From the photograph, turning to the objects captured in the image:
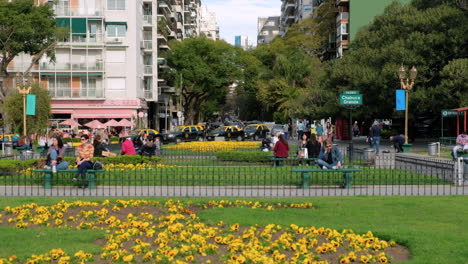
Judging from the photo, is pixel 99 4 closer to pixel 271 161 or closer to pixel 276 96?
pixel 276 96

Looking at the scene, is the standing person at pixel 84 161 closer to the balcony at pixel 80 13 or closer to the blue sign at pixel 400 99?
the blue sign at pixel 400 99

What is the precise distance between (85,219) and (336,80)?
1539 inches

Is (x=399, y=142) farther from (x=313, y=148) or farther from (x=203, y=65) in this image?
(x=203, y=65)

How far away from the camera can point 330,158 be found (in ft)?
62.3

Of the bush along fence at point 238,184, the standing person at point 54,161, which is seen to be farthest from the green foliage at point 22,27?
the standing person at point 54,161

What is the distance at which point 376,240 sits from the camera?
31.7 ft

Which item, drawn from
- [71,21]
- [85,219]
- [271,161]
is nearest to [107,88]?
[71,21]

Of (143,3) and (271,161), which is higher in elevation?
(143,3)

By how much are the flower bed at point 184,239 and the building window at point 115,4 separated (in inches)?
2033

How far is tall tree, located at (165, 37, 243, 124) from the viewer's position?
79.4 metres

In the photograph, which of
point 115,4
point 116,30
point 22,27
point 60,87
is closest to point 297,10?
point 115,4

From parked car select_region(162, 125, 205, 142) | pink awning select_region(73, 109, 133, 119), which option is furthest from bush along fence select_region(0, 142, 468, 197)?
pink awning select_region(73, 109, 133, 119)

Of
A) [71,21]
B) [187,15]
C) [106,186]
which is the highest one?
[187,15]

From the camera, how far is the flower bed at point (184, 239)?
8.77 meters
